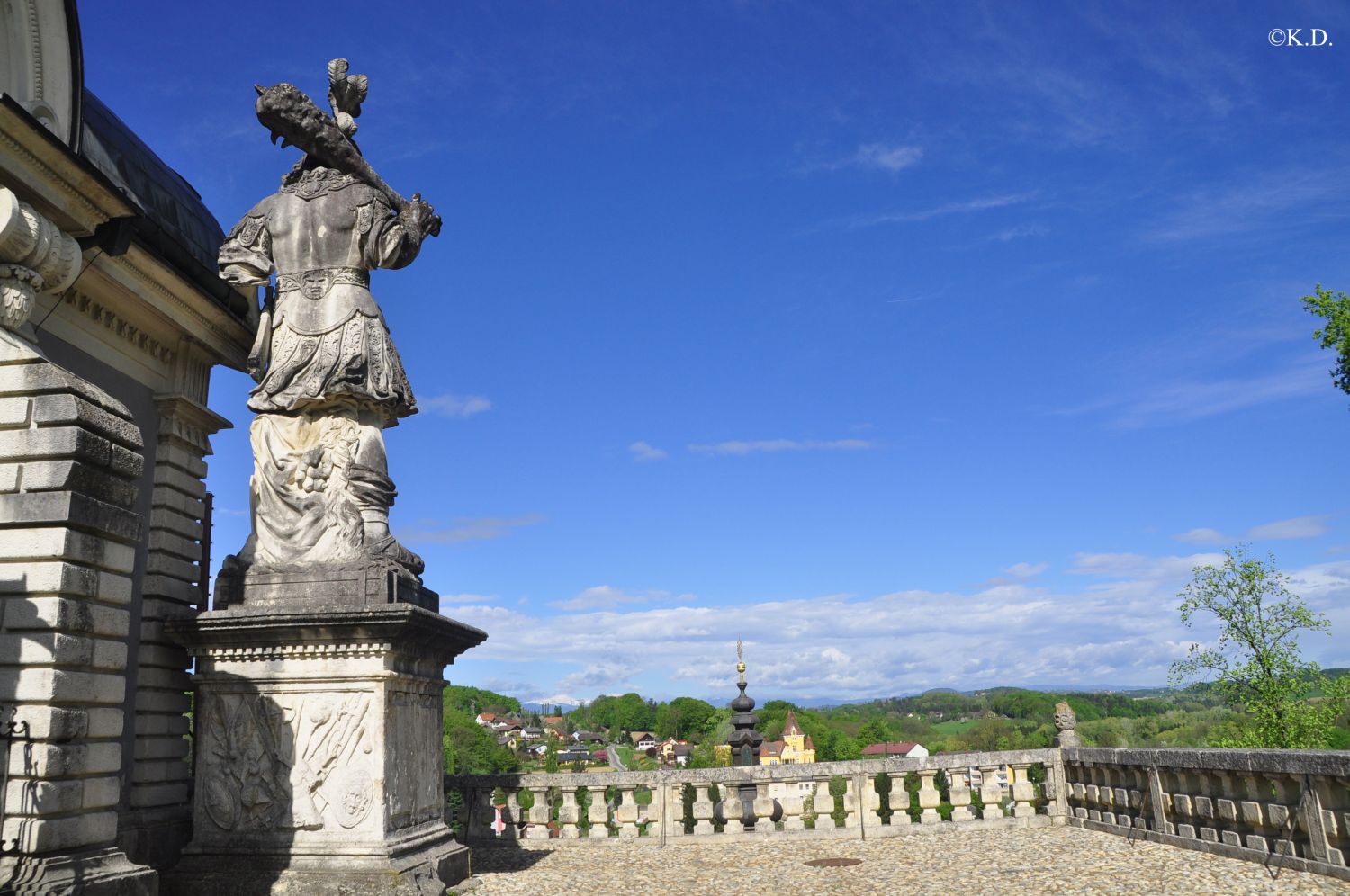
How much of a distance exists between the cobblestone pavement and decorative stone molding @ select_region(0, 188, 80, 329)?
6314 millimetres

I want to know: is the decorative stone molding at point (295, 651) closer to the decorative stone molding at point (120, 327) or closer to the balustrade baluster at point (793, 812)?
the decorative stone molding at point (120, 327)

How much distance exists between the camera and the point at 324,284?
32.6ft

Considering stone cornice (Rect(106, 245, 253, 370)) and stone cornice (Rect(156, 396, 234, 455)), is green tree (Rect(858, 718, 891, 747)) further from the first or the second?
stone cornice (Rect(106, 245, 253, 370))

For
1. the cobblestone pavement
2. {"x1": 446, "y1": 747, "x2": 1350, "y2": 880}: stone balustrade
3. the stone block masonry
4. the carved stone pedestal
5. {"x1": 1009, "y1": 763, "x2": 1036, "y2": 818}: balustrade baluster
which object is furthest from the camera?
{"x1": 1009, "y1": 763, "x2": 1036, "y2": 818}: balustrade baluster

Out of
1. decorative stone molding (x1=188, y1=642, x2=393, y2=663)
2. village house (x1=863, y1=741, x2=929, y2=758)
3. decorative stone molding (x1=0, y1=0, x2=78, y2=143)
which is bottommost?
village house (x1=863, y1=741, x2=929, y2=758)

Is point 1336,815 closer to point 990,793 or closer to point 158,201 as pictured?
point 990,793

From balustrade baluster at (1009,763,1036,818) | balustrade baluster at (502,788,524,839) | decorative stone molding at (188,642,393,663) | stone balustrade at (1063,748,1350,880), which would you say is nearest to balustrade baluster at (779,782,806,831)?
balustrade baluster at (1009,763,1036,818)

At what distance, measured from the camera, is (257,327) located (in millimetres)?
10320

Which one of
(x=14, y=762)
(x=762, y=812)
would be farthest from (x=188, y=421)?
(x=762, y=812)

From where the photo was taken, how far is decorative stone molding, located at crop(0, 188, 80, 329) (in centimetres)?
740

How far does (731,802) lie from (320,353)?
7898 millimetres

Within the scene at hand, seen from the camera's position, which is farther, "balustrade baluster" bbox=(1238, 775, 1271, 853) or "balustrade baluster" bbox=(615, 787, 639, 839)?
"balustrade baluster" bbox=(615, 787, 639, 839)

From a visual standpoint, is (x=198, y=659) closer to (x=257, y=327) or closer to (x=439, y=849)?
(x=439, y=849)

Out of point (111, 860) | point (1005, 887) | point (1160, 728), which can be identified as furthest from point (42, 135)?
point (1160, 728)
